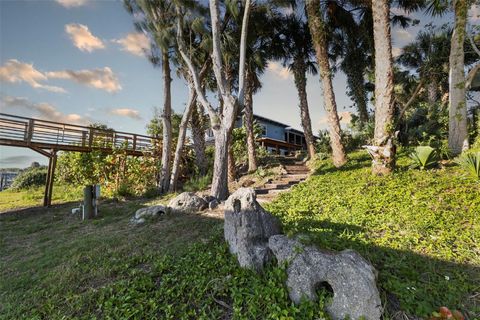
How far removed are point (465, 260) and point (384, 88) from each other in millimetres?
4815

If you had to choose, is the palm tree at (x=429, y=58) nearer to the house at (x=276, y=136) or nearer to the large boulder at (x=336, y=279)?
the large boulder at (x=336, y=279)

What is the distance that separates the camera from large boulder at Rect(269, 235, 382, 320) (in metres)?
2.02

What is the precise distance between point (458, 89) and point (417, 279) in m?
7.11

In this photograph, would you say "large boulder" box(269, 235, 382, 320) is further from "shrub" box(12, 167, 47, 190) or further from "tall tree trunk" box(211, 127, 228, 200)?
"shrub" box(12, 167, 47, 190)

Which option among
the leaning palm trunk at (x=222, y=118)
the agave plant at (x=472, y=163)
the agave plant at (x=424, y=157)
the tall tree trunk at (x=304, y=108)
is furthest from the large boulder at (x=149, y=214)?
the tall tree trunk at (x=304, y=108)

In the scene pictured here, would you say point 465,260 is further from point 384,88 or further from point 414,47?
point 414,47

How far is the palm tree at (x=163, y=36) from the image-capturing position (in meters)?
8.30

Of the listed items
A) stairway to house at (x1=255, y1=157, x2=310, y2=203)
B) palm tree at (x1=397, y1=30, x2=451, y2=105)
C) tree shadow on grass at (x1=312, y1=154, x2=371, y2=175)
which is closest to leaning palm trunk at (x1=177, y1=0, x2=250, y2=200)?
stairway to house at (x1=255, y1=157, x2=310, y2=203)

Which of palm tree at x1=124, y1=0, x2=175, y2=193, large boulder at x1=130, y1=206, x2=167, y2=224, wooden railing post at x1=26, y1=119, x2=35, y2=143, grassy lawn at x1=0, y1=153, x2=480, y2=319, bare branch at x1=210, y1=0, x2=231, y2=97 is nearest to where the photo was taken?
grassy lawn at x1=0, y1=153, x2=480, y2=319

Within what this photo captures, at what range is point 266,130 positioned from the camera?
20859 mm

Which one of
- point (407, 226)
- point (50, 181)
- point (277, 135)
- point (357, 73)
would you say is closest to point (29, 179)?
point (50, 181)

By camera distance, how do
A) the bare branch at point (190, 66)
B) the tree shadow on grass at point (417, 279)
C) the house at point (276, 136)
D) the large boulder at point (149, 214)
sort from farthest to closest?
the house at point (276, 136) < the bare branch at point (190, 66) < the large boulder at point (149, 214) < the tree shadow on grass at point (417, 279)

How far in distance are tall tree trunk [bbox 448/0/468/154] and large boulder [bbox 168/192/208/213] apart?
24.1 ft

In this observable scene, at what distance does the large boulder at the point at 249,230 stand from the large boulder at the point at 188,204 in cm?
241
